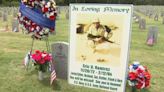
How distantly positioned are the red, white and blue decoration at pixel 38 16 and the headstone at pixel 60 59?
472mm

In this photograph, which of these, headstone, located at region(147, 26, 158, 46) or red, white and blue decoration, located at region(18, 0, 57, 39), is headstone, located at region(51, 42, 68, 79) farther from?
headstone, located at region(147, 26, 158, 46)

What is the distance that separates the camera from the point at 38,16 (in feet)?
27.2

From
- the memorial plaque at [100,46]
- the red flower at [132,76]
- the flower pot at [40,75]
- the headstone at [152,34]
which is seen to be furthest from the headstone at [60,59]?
the headstone at [152,34]

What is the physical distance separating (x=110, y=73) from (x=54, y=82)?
2.36 meters

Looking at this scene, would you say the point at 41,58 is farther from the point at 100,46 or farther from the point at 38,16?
the point at 100,46

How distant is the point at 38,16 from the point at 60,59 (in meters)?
1.31

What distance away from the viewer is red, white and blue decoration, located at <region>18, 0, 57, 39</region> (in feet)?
26.8

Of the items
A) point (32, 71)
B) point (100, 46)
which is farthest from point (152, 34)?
point (100, 46)

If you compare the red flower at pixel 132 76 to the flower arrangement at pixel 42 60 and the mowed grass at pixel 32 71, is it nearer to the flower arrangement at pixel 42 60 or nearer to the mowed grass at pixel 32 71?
the mowed grass at pixel 32 71

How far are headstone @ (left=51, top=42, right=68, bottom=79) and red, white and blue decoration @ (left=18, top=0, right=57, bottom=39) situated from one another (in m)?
0.47

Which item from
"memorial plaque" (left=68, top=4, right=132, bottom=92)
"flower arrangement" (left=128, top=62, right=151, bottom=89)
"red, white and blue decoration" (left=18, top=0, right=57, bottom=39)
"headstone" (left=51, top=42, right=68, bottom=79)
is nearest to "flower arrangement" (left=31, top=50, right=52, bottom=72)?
"headstone" (left=51, top=42, right=68, bottom=79)

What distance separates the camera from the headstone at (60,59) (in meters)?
8.37

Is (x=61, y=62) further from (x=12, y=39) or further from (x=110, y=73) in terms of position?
(x=12, y=39)

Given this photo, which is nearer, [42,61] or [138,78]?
[138,78]
